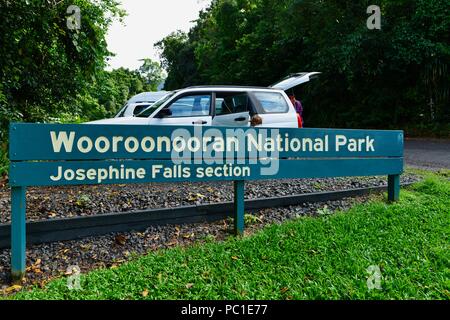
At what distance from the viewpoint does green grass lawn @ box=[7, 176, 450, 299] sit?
297 centimetres

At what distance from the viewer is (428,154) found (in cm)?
1111

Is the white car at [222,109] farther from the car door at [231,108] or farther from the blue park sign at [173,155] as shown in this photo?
the blue park sign at [173,155]

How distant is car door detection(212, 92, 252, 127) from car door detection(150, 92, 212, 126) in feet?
0.60

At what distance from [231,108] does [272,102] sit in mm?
835

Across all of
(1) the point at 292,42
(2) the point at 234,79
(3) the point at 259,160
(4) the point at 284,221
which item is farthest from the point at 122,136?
(2) the point at 234,79

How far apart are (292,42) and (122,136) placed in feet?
71.2

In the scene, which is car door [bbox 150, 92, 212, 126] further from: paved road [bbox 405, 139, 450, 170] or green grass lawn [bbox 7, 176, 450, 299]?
paved road [bbox 405, 139, 450, 170]

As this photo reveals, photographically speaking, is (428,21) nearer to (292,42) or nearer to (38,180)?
(292,42)

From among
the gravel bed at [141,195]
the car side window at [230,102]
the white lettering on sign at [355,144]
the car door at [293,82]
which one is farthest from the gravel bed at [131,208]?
the car door at [293,82]

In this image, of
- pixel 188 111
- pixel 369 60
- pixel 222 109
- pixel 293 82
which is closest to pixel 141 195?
pixel 188 111

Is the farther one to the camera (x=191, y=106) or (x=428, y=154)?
(x=428, y=154)

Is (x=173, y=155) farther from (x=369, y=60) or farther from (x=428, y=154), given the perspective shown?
(x=369, y=60)
